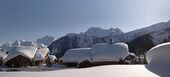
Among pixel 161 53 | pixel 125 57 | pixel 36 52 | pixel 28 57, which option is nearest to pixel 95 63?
pixel 125 57

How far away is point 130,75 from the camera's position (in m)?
5.99

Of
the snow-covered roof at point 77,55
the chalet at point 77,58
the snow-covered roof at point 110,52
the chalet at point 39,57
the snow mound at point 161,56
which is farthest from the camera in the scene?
the chalet at point 39,57

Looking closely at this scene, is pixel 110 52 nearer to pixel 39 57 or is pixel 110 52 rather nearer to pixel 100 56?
pixel 100 56

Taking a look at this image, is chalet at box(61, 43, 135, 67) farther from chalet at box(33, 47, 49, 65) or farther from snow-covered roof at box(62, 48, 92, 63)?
chalet at box(33, 47, 49, 65)

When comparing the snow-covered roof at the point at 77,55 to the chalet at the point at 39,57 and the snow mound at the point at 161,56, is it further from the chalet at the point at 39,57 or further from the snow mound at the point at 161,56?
the snow mound at the point at 161,56

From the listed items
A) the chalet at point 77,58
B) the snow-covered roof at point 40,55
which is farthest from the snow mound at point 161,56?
the snow-covered roof at point 40,55

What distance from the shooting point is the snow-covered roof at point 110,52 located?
124 feet

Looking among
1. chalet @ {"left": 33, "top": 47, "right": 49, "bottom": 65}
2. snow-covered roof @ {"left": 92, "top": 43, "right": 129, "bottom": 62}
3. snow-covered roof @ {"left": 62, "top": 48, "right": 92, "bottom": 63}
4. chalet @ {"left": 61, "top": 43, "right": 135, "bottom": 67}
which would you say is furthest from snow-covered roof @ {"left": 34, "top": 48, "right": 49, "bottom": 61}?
snow-covered roof @ {"left": 92, "top": 43, "right": 129, "bottom": 62}

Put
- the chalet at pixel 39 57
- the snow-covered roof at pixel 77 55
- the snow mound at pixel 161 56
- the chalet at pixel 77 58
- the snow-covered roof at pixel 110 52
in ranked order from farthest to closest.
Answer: the chalet at pixel 39 57, the snow-covered roof at pixel 77 55, the chalet at pixel 77 58, the snow-covered roof at pixel 110 52, the snow mound at pixel 161 56

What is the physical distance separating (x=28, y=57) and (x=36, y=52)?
600 centimetres

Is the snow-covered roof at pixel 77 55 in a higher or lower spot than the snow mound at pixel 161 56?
higher

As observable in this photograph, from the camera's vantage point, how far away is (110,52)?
38.9 m

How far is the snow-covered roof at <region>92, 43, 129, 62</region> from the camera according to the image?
37766 millimetres

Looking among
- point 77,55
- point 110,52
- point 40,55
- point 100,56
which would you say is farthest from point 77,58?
point 40,55
